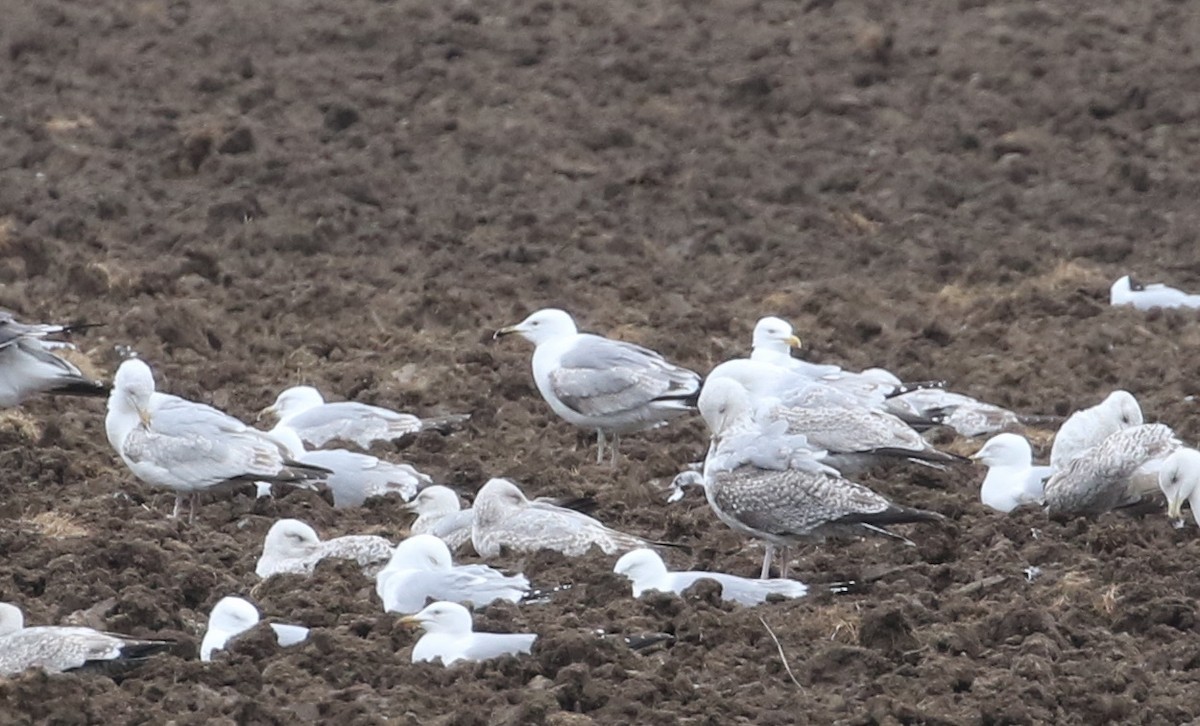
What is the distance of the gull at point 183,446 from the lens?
11281 mm

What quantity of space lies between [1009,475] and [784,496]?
210 cm

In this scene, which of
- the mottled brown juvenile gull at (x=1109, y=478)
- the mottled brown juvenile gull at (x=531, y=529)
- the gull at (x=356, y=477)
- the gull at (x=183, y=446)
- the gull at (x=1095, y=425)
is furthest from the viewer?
the gull at (x=356, y=477)

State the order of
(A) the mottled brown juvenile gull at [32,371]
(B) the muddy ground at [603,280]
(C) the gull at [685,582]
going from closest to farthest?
(B) the muddy ground at [603,280]
(C) the gull at [685,582]
(A) the mottled brown juvenile gull at [32,371]

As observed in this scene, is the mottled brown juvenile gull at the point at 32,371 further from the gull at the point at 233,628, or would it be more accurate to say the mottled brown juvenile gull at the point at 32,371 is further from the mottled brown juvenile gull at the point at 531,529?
the gull at the point at 233,628

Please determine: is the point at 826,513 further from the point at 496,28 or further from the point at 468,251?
the point at 496,28

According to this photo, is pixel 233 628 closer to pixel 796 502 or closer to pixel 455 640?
pixel 455 640

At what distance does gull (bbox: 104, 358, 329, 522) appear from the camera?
1128 cm

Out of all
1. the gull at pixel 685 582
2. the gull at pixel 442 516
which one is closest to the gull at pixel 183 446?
the gull at pixel 442 516

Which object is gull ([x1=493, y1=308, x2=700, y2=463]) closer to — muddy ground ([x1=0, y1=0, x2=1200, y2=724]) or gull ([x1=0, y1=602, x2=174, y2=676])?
muddy ground ([x1=0, y1=0, x2=1200, y2=724])

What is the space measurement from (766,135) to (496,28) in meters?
3.76

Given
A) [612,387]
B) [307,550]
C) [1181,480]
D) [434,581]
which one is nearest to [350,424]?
[612,387]

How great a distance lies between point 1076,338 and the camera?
15.5 m

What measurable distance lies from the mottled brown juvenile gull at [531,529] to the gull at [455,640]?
1751 millimetres

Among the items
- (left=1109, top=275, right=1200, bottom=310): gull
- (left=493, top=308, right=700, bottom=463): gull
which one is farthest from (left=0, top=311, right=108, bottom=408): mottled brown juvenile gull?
(left=1109, top=275, right=1200, bottom=310): gull
